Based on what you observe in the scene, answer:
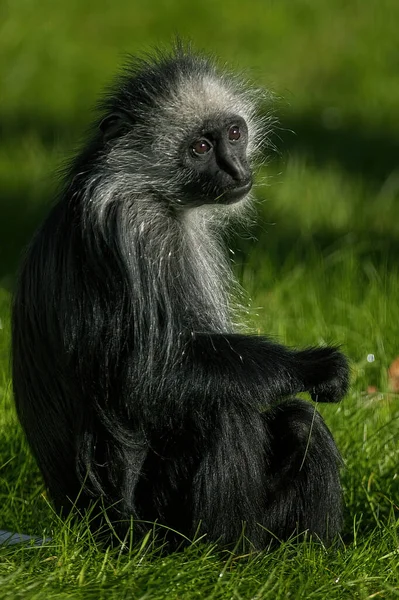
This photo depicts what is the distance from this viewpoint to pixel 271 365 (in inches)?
178

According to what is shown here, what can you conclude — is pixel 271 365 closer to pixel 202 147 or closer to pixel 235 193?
pixel 235 193

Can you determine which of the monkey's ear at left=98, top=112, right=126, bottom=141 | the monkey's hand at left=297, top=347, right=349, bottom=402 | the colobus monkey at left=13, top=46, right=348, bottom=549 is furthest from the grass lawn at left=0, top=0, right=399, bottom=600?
the monkey's ear at left=98, top=112, right=126, bottom=141

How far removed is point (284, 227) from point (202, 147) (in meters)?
4.23

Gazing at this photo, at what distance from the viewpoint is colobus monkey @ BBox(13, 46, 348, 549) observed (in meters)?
4.41

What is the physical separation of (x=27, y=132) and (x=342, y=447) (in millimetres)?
6828

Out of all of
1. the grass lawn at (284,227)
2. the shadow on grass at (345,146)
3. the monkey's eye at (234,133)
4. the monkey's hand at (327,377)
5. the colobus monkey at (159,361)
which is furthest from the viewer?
the shadow on grass at (345,146)

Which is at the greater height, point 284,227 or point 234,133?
point 234,133

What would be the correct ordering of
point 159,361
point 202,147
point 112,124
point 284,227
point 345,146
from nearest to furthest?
point 159,361
point 112,124
point 202,147
point 284,227
point 345,146

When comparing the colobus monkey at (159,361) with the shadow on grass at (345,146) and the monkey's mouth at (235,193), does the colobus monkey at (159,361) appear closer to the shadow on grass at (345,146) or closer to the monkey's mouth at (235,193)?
the monkey's mouth at (235,193)

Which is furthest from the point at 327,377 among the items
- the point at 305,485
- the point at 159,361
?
the point at 159,361

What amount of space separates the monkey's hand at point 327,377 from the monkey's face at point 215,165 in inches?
28.8

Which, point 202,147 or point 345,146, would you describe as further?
point 345,146

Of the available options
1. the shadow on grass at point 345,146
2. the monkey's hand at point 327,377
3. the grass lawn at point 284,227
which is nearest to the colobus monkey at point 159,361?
the monkey's hand at point 327,377

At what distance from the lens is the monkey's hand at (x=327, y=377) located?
15.0 ft
